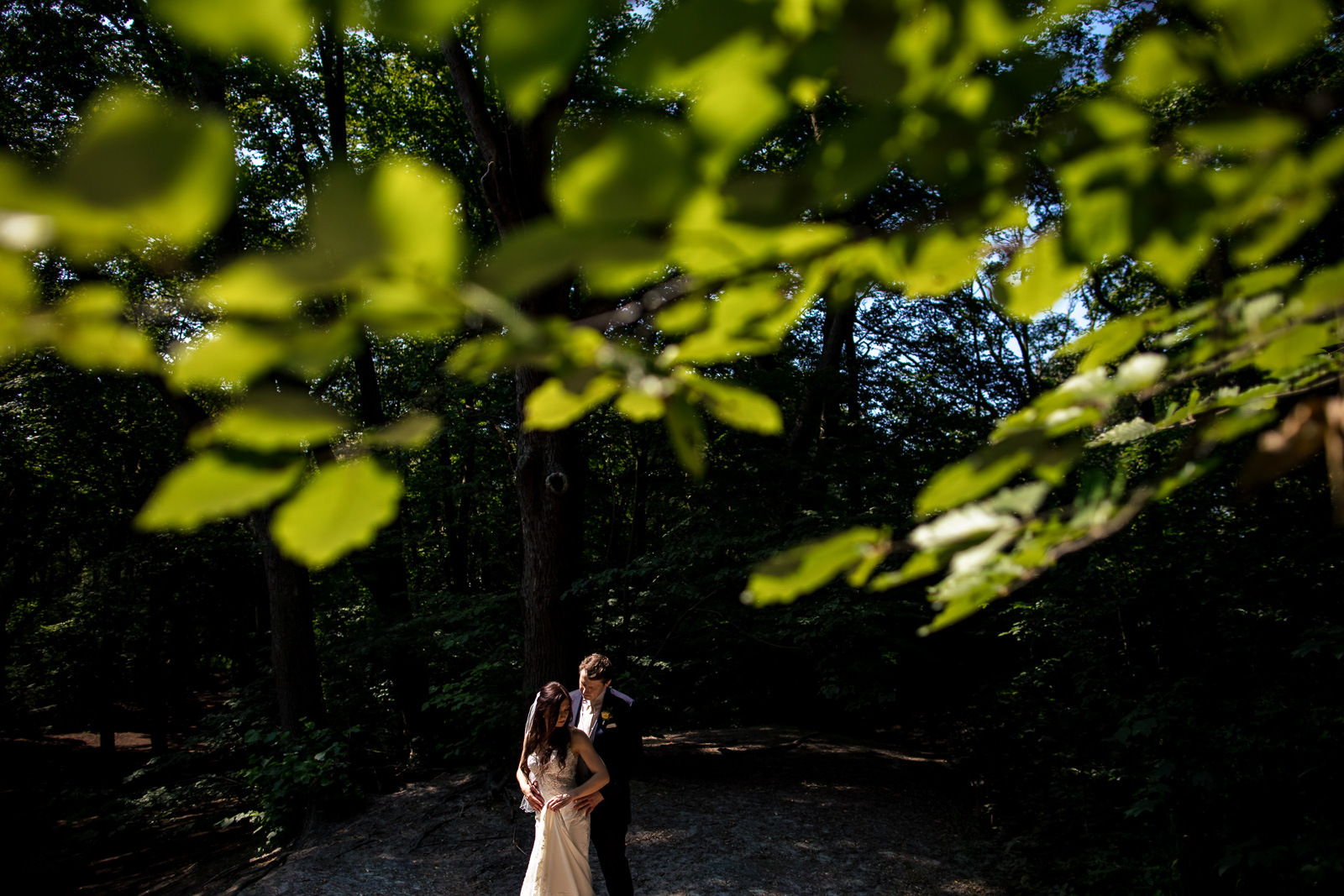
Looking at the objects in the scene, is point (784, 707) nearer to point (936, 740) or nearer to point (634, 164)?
point (936, 740)

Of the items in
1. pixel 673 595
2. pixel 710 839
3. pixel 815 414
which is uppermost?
pixel 815 414

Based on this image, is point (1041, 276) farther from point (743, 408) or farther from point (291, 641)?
point (291, 641)

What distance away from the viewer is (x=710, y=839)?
6293mm

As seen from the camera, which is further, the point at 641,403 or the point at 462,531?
the point at 462,531

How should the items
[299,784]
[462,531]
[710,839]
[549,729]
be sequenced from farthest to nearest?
[462,531] < [299,784] < [710,839] < [549,729]

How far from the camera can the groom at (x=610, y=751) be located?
14.8 feet

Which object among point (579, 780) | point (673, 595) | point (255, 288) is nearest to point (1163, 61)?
point (255, 288)

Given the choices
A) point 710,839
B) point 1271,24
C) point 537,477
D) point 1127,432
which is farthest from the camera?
point 537,477

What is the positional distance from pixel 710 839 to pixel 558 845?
2.54m

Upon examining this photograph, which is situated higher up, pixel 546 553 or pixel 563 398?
pixel 546 553

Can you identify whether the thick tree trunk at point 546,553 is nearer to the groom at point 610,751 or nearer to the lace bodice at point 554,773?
the groom at point 610,751

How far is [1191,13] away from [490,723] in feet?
29.2

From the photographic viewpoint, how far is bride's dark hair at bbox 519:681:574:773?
14.3 feet

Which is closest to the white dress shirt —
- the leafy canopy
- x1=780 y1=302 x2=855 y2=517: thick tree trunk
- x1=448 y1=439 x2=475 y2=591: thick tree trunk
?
x1=780 y1=302 x2=855 y2=517: thick tree trunk
